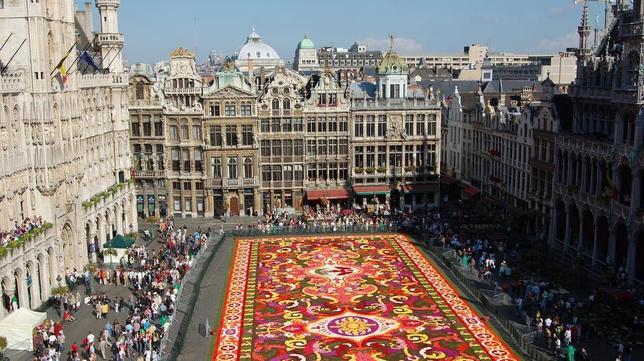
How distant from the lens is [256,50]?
168375 millimetres

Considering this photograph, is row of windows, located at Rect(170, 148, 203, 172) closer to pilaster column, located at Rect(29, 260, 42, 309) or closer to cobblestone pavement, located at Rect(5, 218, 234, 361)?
cobblestone pavement, located at Rect(5, 218, 234, 361)

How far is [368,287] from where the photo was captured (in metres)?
48.5

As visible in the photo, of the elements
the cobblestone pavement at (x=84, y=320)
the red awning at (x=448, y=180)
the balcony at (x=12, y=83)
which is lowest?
the cobblestone pavement at (x=84, y=320)

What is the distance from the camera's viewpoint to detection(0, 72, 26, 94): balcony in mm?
45000

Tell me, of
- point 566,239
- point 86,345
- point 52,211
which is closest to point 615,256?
point 566,239

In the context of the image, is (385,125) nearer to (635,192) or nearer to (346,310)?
(635,192)

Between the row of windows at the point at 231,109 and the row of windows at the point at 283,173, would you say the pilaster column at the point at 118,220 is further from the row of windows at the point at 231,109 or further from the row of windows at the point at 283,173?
the row of windows at the point at 283,173

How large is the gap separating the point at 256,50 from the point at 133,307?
130 m

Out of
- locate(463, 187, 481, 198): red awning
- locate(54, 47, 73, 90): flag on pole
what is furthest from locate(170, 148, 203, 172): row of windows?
locate(463, 187, 481, 198): red awning

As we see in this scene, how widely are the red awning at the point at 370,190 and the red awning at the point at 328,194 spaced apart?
102cm

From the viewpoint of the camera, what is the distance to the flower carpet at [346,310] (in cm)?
3716

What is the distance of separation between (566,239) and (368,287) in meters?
20.7

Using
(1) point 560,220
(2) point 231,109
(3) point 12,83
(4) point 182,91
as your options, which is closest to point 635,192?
(1) point 560,220

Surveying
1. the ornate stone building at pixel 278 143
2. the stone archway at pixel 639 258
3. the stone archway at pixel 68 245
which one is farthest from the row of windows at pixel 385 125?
the stone archway at pixel 68 245
